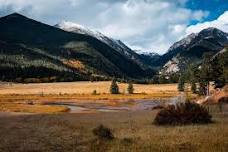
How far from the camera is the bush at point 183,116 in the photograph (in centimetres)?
4403

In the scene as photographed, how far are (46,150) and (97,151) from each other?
3.18 metres

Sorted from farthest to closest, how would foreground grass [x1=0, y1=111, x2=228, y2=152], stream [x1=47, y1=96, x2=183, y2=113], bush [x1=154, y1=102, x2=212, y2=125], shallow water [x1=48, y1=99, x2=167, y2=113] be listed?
shallow water [x1=48, y1=99, x2=167, y2=113]
stream [x1=47, y1=96, x2=183, y2=113]
bush [x1=154, y1=102, x2=212, y2=125]
foreground grass [x1=0, y1=111, x2=228, y2=152]

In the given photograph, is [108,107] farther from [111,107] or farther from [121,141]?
[121,141]

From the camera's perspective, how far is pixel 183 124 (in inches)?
1697

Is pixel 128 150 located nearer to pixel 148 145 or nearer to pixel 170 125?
pixel 148 145

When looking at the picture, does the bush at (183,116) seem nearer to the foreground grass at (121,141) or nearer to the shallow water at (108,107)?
the foreground grass at (121,141)

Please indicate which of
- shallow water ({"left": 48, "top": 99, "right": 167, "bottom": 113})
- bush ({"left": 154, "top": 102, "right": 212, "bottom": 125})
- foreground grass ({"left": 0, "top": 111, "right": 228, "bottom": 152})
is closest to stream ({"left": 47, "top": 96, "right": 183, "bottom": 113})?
shallow water ({"left": 48, "top": 99, "right": 167, "bottom": 113})

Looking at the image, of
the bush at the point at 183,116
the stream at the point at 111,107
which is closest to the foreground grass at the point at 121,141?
the bush at the point at 183,116

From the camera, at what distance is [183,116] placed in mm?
44594

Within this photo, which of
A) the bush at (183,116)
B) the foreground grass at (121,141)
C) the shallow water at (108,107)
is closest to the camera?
the foreground grass at (121,141)

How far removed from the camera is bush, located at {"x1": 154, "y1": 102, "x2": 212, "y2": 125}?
4403 centimetres

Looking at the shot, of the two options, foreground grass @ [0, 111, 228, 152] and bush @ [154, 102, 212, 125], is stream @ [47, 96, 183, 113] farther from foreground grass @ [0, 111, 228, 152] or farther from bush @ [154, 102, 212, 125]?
foreground grass @ [0, 111, 228, 152]

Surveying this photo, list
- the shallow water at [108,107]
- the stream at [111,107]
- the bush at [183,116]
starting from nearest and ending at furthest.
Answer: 1. the bush at [183,116]
2. the stream at [111,107]
3. the shallow water at [108,107]

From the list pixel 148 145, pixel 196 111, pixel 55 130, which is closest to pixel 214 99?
→ pixel 196 111
